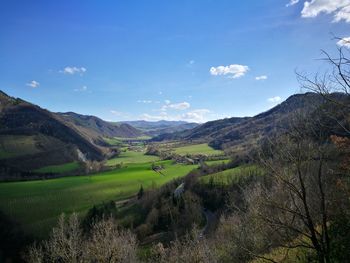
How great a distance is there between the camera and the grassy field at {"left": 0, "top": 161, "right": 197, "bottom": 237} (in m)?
75.1

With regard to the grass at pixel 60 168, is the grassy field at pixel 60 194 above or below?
below

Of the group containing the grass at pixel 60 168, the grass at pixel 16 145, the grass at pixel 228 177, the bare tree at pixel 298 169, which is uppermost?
the grass at pixel 16 145

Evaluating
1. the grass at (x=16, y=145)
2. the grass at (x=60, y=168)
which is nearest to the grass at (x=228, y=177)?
the grass at (x=60, y=168)

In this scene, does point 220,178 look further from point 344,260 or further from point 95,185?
point 344,260

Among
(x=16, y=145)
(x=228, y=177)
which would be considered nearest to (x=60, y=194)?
(x=228, y=177)

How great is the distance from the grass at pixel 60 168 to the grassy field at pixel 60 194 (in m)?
20.6

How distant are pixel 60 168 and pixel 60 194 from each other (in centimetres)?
4584

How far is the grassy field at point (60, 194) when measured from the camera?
75125 mm

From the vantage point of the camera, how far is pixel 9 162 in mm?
123312

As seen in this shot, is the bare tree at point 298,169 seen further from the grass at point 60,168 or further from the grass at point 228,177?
the grass at point 60,168

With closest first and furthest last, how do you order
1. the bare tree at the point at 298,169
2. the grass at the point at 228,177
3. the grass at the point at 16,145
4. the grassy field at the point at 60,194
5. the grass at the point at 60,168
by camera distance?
the bare tree at the point at 298,169
the grassy field at the point at 60,194
the grass at the point at 228,177
the grass at the point at 60,168
the grass at the point at 16,145

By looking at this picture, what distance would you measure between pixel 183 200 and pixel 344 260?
235 feet

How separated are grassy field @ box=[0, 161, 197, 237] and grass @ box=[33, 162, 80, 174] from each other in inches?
812

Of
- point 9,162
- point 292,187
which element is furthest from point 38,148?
point 292,187
